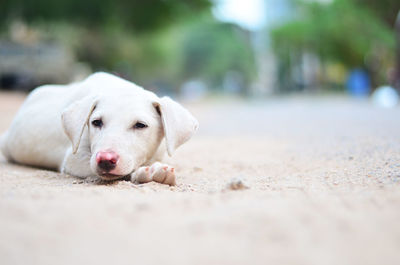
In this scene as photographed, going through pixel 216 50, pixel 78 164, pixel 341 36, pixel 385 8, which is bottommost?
pixel 216 50

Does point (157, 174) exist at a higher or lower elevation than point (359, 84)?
higher

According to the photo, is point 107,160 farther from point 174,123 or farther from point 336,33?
point 336,33

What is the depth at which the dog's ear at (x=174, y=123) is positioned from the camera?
406 cm

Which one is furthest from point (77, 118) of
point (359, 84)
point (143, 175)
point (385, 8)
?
point (359, 84)

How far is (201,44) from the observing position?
60344 mm

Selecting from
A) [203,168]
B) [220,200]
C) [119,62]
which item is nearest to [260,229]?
[220,200]

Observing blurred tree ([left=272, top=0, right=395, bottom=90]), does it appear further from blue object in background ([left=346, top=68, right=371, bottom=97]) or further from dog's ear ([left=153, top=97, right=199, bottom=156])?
dog's ear ([left=153, top=97, right=199, bottom=156])

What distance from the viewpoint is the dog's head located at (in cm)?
374

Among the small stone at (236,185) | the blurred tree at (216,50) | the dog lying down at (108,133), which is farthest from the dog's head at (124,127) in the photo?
the blurred tree at (216,50)

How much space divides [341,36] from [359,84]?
3.81 meters

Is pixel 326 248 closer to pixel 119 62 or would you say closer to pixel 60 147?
pixel 60 147

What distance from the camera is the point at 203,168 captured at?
16.9 feet

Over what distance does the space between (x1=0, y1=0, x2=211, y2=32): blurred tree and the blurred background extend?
4cm

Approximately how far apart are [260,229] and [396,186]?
147cm
